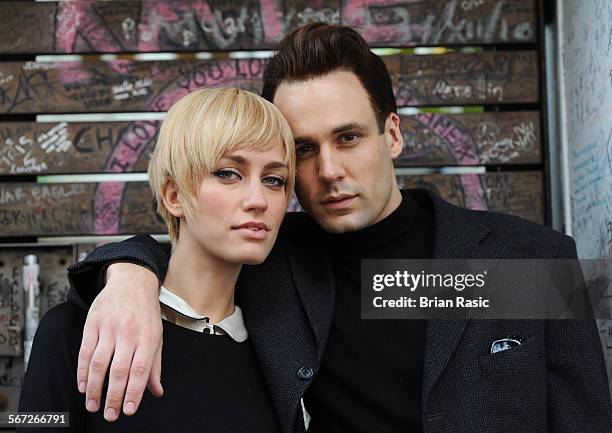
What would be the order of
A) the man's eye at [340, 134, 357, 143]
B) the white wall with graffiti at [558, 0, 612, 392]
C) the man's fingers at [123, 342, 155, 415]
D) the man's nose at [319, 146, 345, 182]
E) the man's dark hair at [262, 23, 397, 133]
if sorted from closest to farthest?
the man's fingers at [123, 342, 155, 415] < the man's nose at [319, 146, 345, 182] < the man's eye at [340, 134, 357, 143] < the man's dark hair at [262, 23, 397, 133] < the white wall with graffiti at [558, 0, 612, 392]

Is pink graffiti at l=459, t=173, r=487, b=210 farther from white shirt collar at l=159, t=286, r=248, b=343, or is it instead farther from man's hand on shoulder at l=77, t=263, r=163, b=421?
man's hand on shoulder at l=77, t=263, r=163, b=421

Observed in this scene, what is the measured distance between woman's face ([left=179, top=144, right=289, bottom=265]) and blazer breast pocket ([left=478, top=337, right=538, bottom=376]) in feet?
2.78

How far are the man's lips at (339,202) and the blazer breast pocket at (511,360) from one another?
30.4 inches

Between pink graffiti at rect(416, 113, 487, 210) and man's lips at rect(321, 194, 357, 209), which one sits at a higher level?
man's lips at rect(321, 194, 357, 209)

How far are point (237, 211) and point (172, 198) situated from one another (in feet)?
0.97

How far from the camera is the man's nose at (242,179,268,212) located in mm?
2348

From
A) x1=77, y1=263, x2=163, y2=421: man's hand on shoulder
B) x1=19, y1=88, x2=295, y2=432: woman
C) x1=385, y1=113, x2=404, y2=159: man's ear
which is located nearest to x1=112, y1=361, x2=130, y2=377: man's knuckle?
x1=77, y1=263, x2=163, y2=421: man's hand on shoulder

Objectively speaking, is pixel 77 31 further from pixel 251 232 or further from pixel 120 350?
pixel 120 350

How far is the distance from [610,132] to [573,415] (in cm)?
146

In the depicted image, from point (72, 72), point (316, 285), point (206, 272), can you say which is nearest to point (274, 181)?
point (206, 272)

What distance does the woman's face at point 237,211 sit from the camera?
2357 millimetres

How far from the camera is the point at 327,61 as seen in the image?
9.77 ft

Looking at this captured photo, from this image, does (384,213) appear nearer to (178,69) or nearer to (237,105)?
(237,105)

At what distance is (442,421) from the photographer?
2.43m
